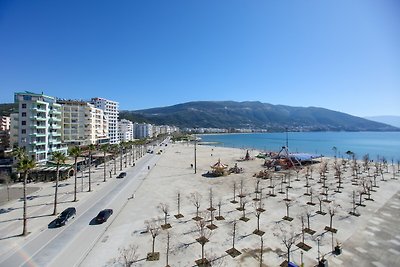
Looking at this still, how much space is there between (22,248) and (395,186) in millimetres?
72197

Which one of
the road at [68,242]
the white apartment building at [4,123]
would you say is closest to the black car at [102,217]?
the road at [68,242]

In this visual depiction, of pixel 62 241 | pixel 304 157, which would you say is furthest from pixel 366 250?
pixel 304 157

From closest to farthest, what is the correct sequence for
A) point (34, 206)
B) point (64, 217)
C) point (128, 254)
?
point (128, 254) → point (64, 217) → point (34, 206)

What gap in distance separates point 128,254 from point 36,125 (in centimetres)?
6279

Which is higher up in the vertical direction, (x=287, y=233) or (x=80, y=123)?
(x=80, y=123)

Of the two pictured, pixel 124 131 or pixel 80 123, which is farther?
pixel 124 131

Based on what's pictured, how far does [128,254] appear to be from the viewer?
77.2 ft

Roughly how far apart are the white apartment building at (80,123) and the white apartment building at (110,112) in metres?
20.0

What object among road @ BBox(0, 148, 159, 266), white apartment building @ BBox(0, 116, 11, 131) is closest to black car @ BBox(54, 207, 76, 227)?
road @ BBox(0, 148, 159, 266)

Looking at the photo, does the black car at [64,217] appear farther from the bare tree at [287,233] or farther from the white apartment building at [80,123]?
the white apartment building at [80,123]

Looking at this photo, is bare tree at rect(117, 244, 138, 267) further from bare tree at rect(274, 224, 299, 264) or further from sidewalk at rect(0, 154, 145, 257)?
bare tree at rect(274, 224, 299, 264)

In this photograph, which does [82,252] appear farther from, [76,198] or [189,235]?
[76,198]

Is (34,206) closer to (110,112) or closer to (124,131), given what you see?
(110,112)

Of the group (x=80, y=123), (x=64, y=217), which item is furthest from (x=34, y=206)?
(x=80, y=123)
